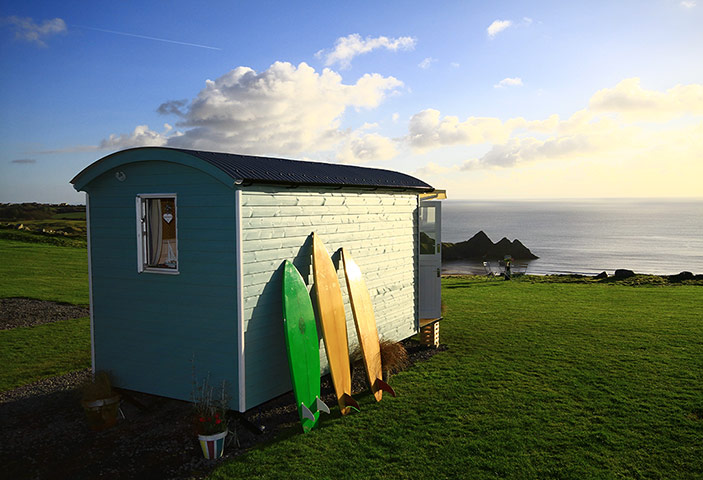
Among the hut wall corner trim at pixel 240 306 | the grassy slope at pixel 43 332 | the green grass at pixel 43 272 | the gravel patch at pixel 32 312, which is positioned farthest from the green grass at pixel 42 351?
the hut wall corner trim at pixel 240 306

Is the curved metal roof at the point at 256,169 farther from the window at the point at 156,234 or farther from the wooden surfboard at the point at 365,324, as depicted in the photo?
the wooden surfboard at the point at 365,324

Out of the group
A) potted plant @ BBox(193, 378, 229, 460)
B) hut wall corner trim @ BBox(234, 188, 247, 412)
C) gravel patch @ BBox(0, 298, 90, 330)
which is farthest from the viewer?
gravel patch @ BBox(0, 298, 90, 330)

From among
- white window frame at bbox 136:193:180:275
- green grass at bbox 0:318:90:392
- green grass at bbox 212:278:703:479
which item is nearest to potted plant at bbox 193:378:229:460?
green grass at bbox 212:278:703:479

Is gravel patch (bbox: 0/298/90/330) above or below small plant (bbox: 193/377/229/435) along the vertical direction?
below

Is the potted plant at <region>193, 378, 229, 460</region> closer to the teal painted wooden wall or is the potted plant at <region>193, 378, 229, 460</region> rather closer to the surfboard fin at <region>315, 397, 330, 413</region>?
the teal painted wooden wall

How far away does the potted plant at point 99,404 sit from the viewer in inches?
278

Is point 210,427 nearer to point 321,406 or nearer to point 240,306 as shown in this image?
point 240,306

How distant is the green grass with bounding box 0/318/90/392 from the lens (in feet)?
31.9

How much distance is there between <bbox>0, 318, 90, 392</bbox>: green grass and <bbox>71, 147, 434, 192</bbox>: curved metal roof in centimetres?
401

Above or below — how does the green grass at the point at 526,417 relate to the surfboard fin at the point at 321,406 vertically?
below

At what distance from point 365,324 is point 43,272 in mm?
20896

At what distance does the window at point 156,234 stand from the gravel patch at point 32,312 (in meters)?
8.70

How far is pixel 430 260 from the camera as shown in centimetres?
1164

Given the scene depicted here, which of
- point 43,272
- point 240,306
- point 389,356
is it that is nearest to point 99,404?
point 240,306
